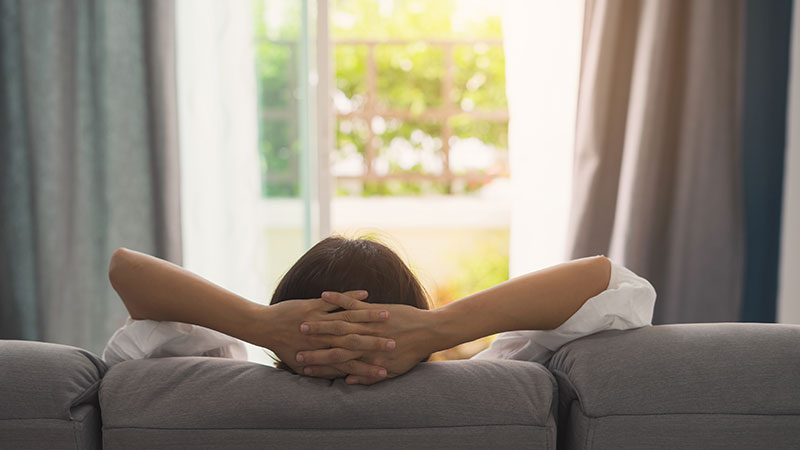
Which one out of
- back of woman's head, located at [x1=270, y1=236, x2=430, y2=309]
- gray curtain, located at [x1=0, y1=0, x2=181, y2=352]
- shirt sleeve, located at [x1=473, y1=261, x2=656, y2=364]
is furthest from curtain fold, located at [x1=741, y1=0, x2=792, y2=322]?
gray curtain, located at [x1=0, y1=0, x2=181, y2=352]

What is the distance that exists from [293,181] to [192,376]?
2.05 m

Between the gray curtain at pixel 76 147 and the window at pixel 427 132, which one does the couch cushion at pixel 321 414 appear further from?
the window at pixel 427 132

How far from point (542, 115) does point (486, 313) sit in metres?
1.93

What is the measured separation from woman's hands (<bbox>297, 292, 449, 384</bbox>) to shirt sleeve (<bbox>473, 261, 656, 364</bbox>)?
0.19m

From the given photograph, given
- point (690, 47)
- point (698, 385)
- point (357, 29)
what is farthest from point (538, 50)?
point (357, 29)

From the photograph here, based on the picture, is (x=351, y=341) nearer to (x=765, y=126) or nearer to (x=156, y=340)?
(x=156, y=340)

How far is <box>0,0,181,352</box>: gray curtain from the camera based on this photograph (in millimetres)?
2674

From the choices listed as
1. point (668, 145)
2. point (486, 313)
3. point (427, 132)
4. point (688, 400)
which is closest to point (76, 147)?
point (486, 313)

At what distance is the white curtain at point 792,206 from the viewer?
2.68m

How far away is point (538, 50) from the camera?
2.86 m

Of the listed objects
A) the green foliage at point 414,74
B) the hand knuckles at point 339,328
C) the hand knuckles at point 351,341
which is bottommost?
the hand knuckles at point 351,341

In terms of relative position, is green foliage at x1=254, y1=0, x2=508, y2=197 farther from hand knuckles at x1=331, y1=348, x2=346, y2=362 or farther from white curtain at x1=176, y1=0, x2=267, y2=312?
hand knuckles at x1=331, y1=348, x2=346, y2=362

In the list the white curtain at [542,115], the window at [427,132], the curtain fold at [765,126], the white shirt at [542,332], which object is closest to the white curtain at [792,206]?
the curtain fold at [765,126]

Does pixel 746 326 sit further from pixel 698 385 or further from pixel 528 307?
pixel 528 307
